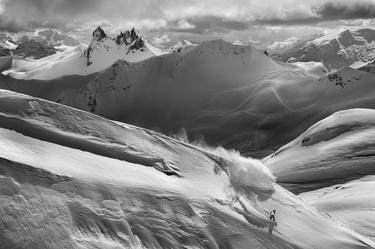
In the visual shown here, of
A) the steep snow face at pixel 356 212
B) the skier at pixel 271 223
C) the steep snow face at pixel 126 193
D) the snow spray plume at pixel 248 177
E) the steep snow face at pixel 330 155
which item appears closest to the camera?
the steep snow face at pixel 126 193

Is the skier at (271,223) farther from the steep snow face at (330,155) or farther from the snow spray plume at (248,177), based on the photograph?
the steep snow face at (330,155)

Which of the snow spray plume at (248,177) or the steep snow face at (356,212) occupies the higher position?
the snow spray plume at (248,177)

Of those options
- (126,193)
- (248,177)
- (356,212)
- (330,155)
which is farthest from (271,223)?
(330,155)

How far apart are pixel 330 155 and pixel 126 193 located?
85224 mm

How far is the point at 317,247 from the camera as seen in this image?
21.5 meters

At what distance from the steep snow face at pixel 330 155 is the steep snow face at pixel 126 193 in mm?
62944

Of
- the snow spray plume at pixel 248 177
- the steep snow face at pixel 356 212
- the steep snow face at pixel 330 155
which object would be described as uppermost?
the snow spray plume at pixel 248 177

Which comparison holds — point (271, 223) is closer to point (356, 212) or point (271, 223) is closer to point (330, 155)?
point (356, 212)

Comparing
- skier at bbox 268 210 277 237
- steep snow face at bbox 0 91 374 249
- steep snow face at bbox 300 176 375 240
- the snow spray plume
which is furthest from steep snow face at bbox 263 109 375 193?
skier at bbox 268 210 277 237

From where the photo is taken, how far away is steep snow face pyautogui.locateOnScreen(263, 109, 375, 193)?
299 ft

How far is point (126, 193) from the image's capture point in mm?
18922

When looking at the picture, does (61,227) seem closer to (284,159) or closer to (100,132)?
(100,132)

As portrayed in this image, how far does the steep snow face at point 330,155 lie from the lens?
299 ft

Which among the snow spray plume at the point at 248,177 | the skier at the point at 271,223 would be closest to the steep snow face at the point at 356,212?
the snow spray plume at the point at 248,177
